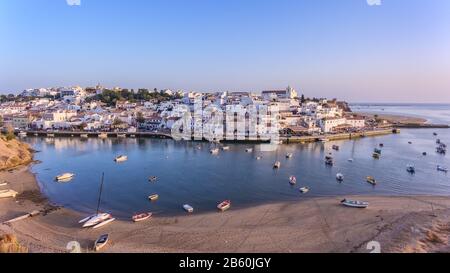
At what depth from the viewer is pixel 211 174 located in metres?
10.4

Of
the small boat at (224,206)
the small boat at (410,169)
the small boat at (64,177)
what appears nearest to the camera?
the small boat at (224,206)

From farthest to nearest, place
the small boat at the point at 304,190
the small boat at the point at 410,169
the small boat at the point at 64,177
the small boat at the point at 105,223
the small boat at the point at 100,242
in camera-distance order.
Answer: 1. the small boat at the point at 410,169
2. the small boat at the point at 64,177
3. the small boat at the point at 304,190
4. the small boat at the point at 105,223
5. the small boat at the point at 100,242

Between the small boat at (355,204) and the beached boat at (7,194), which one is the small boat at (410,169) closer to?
the small boat at (355,204)

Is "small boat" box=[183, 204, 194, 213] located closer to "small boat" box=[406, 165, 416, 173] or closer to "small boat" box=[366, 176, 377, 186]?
"small boat" box=[366, 176, 377, 186]

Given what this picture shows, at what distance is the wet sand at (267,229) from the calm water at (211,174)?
73 centimetres

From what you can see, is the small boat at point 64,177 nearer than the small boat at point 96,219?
No

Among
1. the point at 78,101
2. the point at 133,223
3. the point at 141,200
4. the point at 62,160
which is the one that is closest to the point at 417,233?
the point at 133,223

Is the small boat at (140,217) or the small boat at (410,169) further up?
the small boat at (410,169)

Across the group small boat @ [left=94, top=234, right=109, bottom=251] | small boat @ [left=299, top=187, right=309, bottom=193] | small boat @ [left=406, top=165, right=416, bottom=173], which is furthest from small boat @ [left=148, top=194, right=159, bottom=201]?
small boat @ [left=406, top=165, right=416, bottom=173]

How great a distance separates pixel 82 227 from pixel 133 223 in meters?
0.93

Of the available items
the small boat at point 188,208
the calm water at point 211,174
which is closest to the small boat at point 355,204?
the calm water at point 211,174

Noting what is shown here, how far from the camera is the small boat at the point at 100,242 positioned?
520 cm

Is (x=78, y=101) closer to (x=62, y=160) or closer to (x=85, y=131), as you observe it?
(x=85, y=131)

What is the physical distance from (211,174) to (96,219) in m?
4.59
